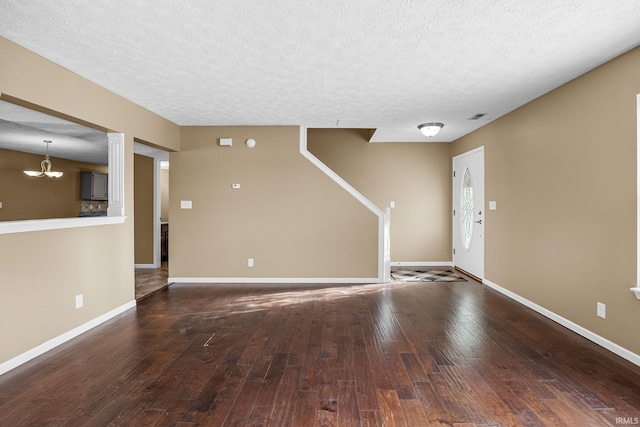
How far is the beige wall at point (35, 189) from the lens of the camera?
6750 mm

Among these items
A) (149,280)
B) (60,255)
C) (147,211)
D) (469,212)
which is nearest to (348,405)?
(60,255)

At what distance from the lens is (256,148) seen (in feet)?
17.6

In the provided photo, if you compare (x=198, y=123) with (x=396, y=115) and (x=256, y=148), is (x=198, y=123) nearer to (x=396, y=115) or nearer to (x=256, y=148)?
(x=256, y=148)

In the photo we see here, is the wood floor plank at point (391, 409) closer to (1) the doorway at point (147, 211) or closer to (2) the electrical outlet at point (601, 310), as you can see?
(2) the electrical outlet at point (601, 310)

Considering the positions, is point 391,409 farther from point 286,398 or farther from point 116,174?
point 116,174

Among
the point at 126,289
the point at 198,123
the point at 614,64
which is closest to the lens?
the point at 614,64

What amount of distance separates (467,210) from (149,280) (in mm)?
5515

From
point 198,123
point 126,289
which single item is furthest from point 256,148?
point 126,289

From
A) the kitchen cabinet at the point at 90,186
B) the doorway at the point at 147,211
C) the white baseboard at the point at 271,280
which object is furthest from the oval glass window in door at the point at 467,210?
the kitchen cabinet at the point at 90,186

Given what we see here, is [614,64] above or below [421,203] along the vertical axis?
above

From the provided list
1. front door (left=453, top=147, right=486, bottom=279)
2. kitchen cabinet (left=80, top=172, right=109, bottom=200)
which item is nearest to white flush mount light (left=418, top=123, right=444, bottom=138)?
front door (left=453, top=147, right=486, bottom=279)

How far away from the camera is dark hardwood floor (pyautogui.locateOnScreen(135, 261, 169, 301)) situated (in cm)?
494

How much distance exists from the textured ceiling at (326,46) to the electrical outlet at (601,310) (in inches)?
81.8

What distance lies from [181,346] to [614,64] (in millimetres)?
4334
